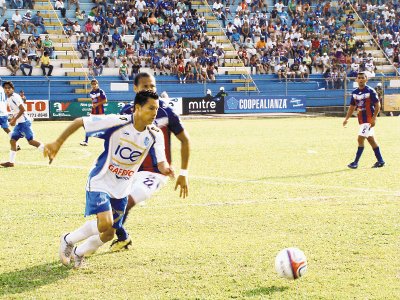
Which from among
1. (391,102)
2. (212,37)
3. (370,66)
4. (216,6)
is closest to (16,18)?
(212,37)

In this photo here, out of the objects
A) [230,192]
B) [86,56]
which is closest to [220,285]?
[230,192]

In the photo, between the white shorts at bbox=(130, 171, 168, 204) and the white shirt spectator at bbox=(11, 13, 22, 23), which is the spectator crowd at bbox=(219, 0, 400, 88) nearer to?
the white shirt spectator at bbox=(11, 13, 22, 23)

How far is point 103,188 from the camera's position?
7.21 meters

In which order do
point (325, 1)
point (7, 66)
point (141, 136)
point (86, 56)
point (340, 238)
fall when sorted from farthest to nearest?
point (325, 1), point (86, 56), point (7, 66), point (340, 238), point (141, 136)

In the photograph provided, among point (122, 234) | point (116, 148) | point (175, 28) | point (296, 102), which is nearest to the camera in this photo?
point (116, 148)

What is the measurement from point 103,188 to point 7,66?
34.6 m

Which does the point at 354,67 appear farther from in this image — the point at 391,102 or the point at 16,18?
the point at 16,18

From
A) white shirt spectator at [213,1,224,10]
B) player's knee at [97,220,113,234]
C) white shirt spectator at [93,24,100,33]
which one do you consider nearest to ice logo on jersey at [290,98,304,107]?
white shirt spectator at [213,1,224,10]

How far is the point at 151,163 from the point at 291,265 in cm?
263

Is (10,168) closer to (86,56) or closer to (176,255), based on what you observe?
(176,255)

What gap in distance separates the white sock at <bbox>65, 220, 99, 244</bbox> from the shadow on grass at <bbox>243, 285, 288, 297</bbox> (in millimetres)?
1825

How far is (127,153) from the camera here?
719cm

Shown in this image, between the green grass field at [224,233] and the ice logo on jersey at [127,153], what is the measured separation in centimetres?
117

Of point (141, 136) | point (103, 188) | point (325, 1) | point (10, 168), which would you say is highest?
point (325, 1)
